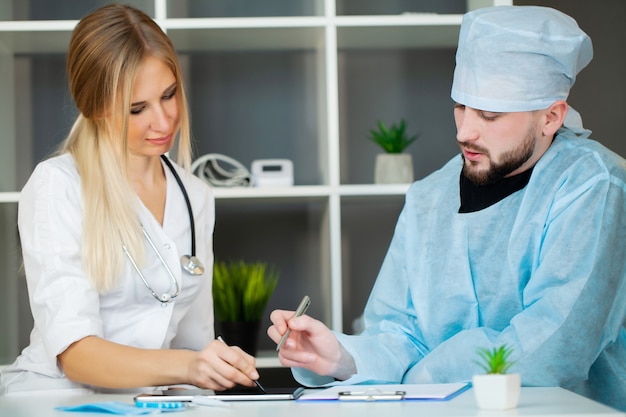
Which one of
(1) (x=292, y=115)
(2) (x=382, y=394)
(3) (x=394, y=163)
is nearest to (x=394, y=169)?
(3) (x=394, y=163)

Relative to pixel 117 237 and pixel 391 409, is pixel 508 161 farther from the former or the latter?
pixel 117 237

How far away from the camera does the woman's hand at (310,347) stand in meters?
1.57

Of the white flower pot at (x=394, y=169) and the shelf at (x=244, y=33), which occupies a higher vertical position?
the shelf at (x=244, y=33)

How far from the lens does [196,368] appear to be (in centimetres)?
161

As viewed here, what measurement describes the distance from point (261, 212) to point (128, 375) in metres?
1.54

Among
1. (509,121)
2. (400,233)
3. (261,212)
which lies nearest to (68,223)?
(400,233)

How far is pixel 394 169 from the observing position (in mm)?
2834

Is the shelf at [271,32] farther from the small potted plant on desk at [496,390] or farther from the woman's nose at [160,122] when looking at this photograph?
the small potted plant on desk at [496,390]

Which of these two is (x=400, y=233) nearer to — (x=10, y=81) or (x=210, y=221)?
(x=210, y=221)

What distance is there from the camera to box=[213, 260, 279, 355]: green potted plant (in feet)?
9.04

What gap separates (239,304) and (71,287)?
1.09 meters

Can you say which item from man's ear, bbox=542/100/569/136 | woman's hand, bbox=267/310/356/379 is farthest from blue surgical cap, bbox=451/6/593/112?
woman's hand, bbox=267/310/356/379

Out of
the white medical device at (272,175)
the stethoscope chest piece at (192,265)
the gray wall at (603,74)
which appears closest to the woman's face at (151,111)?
the stethoscope chest piece at (192,265)

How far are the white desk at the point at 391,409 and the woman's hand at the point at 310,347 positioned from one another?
274 mm
